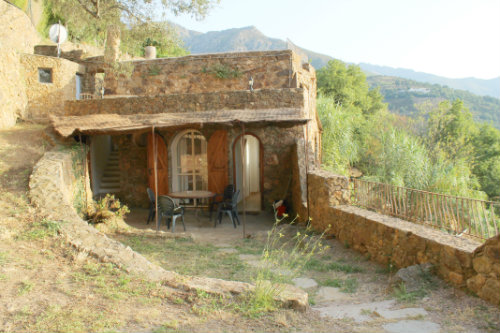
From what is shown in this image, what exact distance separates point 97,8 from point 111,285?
8968mm

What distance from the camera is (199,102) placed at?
1005 cm

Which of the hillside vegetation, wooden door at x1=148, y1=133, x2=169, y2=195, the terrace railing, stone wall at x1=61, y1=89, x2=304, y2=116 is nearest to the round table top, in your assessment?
wooden door at x1=148, y1=133, x2=169, y2=195

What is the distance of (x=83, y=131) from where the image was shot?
8164mm

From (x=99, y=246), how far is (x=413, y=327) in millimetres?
3485

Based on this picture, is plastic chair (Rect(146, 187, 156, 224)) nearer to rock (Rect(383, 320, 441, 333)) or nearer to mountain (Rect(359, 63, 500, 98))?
rock (Rect(383, 320, 441, 333))

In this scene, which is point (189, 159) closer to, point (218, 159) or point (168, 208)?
point (218, 159)

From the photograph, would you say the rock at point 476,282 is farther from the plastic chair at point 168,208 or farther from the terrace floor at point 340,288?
the plastic chair at point 168,208

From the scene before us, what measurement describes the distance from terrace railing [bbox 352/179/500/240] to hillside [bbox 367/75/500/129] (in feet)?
168

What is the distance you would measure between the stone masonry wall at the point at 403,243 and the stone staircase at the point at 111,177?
282 inches

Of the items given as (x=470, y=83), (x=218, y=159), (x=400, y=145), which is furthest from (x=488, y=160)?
(x=470, y=83)

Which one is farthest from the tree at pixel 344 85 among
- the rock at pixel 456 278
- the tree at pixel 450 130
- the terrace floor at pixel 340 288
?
the rock at pixel 456 278

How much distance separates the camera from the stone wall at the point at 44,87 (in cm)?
1371

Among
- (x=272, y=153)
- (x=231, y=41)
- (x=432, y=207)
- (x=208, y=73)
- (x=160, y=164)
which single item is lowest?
(x=432, y=207)

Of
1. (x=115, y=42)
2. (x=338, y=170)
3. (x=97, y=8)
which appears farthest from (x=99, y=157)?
(x=338, y=170)
